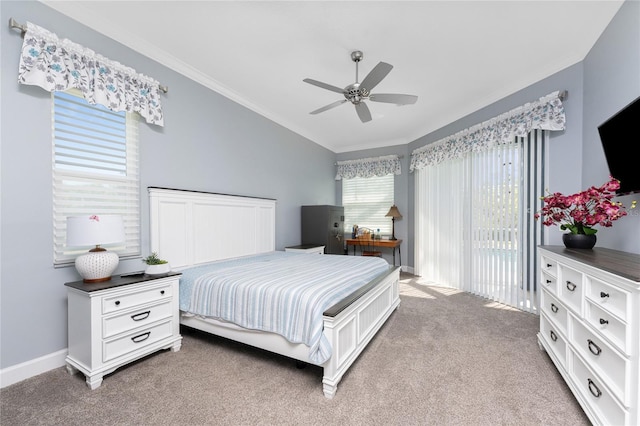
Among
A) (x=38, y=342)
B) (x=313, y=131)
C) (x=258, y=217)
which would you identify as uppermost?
(x=313, y=131)

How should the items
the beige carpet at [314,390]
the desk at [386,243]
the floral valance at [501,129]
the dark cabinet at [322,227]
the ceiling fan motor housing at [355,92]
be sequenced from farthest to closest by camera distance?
the desk at [386,243] < the dark cabinet at [322,227] < the floral valance at [501,129] < the ceiling fan motor housing at [355,92] < the beige carpet at [314,390]

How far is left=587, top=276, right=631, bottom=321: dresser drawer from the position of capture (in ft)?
3.93

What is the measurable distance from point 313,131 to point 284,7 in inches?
119

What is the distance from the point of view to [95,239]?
184 centimetres

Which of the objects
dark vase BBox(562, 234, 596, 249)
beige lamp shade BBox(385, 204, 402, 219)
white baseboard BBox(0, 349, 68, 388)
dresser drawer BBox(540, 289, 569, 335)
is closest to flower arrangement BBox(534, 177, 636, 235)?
dark vase BBox(562, 234, 596, 249)

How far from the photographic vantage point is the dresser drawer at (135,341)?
187 centimetres

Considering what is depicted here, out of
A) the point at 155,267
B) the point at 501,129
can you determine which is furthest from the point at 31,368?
the point at 501,129

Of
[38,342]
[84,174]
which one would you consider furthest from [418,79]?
[38,342]

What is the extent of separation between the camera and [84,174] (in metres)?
2.16

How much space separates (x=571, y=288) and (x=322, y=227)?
11.3 ft

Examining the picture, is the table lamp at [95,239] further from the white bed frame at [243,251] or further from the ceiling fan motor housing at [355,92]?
the ceiling fan motor housing at [355,92]

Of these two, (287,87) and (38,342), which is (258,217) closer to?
(287,87)

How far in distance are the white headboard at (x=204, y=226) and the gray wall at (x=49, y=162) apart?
115 mm

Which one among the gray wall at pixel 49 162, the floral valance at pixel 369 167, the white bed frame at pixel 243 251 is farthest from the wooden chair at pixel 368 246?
the gray wall at pixel 49 162
